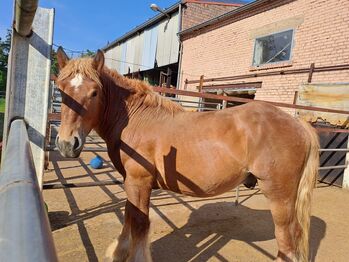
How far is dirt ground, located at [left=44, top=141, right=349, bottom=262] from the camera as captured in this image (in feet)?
9.61

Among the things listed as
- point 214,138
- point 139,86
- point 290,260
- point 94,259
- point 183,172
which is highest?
point 139,86

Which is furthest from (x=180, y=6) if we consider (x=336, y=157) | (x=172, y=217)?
(x=172, y=217)

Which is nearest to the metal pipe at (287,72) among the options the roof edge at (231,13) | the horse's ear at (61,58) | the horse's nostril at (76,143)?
the roof edge at (231,13)

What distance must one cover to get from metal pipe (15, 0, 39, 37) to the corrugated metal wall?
11.9m

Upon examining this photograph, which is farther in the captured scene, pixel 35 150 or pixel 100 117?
pixel 100 117

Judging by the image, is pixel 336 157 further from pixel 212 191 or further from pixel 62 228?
pixel 62 228

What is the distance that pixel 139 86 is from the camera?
105 inches

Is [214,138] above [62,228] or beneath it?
above

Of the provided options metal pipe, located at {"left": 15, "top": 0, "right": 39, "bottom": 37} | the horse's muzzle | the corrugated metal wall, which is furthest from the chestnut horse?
the corrugated metal wall

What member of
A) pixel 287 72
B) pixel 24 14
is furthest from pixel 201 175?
pixel 287 72

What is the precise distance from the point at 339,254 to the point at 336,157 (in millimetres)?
3623

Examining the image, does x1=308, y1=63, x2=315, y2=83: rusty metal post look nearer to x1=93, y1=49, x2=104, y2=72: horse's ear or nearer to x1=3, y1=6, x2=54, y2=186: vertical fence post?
x1=93, y1=49, x2=104, y2=72: horse's ear

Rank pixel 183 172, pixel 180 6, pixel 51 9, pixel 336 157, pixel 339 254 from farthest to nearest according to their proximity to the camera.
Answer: pixel 180 6 < pixel 336 157 < pixel 339 254 < pixel 183 172 < pixel 51 9

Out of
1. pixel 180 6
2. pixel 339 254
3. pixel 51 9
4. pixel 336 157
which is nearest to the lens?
pixel 51 9
